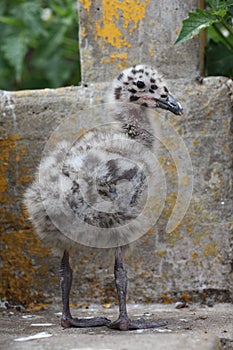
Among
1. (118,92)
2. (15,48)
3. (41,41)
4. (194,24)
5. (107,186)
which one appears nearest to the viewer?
(107,186)

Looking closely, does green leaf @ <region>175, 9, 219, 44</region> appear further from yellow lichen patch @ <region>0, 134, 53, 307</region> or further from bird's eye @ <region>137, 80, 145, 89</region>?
yellow lichen patch @ <region>0, 134, 53, 307</region>

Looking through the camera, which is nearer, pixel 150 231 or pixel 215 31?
pixel 150 231

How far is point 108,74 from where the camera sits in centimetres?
379

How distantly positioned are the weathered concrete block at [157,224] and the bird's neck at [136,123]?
345 millimetres

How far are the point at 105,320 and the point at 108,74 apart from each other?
1184 mm

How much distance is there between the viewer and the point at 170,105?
3295mm

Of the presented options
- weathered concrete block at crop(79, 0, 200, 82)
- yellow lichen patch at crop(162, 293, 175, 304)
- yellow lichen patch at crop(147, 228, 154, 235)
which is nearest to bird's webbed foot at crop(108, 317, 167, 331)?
yellow lichen patch at crop(162, 293, 175, 304)

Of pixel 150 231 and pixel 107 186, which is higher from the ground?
pixel 107 186

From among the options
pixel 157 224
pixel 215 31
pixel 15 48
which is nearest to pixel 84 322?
pixel 157 224

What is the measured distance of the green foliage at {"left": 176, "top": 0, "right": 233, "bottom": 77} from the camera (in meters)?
3.53

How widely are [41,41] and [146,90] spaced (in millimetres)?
2931

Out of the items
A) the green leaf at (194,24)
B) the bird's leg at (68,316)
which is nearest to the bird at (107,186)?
the bird's leg at (68,316)

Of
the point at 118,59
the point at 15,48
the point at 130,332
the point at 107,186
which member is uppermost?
the point at 15,48

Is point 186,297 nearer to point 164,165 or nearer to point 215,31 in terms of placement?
point 164,165
